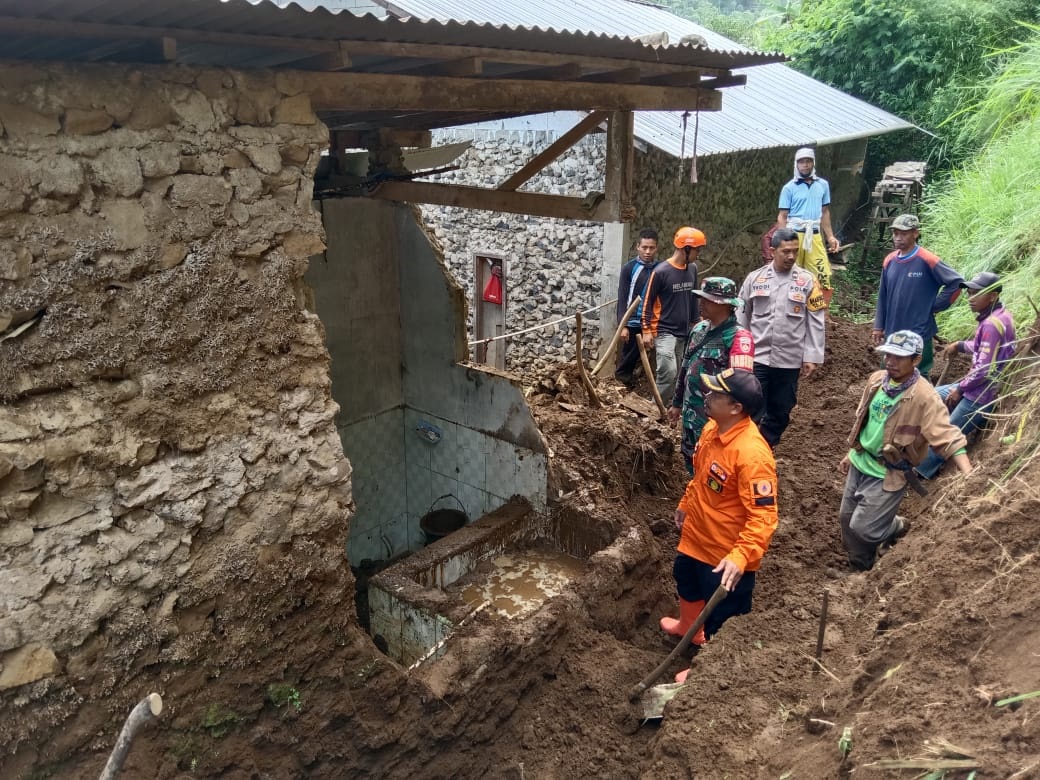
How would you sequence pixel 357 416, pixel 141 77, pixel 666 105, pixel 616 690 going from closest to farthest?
pixel 141 77
pixel 616 690
pixel 666 105
pixel 357 416

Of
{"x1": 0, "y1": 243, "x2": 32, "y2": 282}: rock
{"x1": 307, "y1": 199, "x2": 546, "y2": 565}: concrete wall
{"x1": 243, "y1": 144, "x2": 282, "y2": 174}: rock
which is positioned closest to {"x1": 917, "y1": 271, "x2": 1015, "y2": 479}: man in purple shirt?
{"x1": 307, "y1": 199, "x2": 546, "y2": 565}: concrete wall

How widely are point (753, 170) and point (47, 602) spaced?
1077 centimetres

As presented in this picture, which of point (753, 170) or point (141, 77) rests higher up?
point (141, 77)

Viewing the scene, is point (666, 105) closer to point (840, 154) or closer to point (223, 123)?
point (223, 123)

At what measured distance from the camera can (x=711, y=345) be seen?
5.24 m

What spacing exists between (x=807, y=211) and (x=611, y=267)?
2388 millimetres

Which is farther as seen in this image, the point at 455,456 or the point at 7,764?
the point at 455,456

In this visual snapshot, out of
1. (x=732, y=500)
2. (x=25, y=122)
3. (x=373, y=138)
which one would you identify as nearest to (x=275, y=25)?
(x=25, y=122)

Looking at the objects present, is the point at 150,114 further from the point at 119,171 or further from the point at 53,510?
the point at 53,510

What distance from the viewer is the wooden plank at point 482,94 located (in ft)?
11.3

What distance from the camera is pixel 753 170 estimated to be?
11.3 m

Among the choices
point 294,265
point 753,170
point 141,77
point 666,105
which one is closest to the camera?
point 141,77

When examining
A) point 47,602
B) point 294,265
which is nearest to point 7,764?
point 47,602

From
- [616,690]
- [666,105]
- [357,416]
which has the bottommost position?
[616,690]
